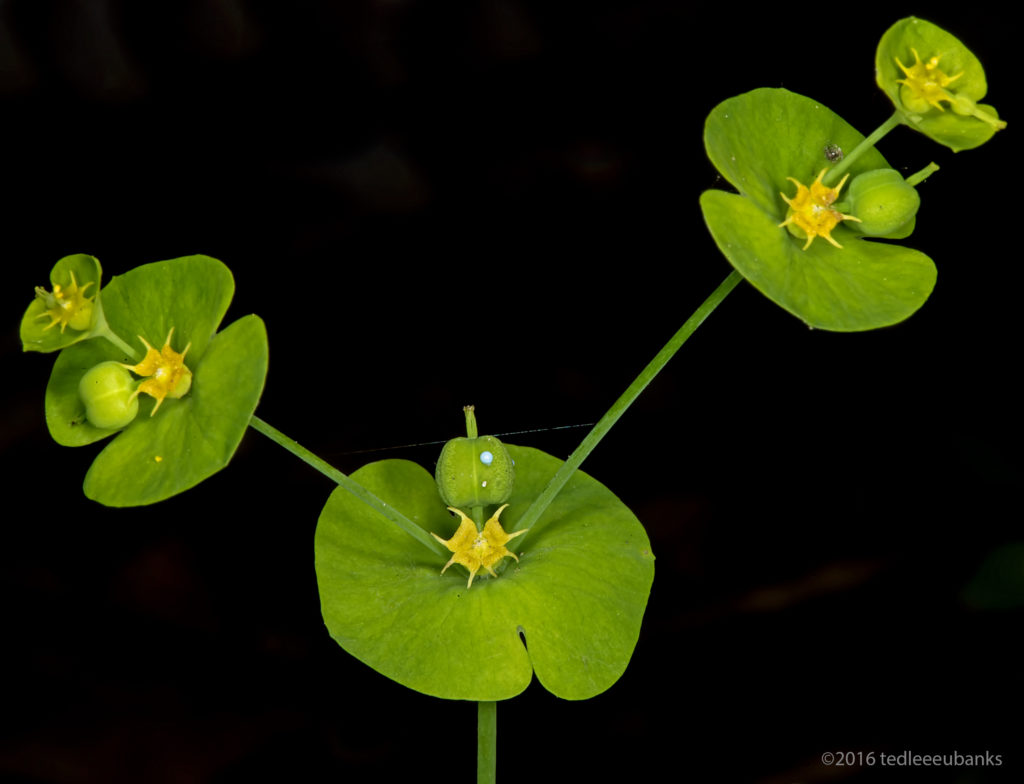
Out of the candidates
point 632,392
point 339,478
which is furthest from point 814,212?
point 339,478

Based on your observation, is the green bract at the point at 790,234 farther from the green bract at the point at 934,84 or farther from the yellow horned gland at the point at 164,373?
the yellow horned gland at the point at 164,373

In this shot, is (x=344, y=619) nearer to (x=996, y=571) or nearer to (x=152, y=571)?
(x=152, y=571)

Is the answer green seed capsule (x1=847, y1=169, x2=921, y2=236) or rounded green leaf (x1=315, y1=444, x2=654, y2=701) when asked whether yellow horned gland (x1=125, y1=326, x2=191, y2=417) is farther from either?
green seed capsule (x1=847, y1=169, x2=921, y2=236)

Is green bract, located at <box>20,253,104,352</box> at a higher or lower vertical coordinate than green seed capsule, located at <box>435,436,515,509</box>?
higher

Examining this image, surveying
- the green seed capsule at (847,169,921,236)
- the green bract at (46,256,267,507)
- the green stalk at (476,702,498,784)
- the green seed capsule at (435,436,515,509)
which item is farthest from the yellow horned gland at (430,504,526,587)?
the green seed capsule at (847,169,921,236)

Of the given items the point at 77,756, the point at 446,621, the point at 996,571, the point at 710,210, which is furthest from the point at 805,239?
the point at 77,756

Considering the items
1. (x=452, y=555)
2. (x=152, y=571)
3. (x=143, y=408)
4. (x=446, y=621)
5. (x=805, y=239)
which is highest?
(x=152, y=571)

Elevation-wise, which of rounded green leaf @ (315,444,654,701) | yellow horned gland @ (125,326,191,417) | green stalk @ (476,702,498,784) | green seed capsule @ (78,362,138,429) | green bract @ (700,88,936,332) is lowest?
A: green stalk @ (476,702,498,784)

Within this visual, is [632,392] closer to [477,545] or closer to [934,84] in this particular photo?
[477,545]
